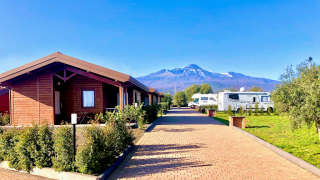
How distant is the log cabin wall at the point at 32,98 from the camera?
508 inches

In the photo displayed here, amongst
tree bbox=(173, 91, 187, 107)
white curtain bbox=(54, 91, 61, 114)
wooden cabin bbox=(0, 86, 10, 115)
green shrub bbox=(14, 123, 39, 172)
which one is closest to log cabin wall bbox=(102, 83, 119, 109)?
white curtain bbox=(54, 91, 61, 114)

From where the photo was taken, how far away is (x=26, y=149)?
5.38 m

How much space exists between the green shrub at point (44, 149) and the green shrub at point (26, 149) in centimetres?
11

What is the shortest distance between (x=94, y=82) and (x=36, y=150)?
28.6 ft

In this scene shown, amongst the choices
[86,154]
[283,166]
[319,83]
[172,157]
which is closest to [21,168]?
[86,154]

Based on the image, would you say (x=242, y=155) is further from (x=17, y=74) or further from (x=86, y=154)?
(x=17, y=74)

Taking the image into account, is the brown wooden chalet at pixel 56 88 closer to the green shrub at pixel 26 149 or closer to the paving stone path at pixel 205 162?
the paving stone path at pixel 205 162

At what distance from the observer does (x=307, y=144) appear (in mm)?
7832

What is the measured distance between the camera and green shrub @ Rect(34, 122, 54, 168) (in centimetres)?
520

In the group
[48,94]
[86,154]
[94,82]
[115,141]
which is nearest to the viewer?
[86,154]

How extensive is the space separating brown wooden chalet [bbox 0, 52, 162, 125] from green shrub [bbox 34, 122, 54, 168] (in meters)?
6.09

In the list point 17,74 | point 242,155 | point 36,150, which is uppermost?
point 17,74

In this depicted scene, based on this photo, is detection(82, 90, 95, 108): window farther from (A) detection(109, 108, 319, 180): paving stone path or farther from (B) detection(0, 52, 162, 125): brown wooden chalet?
(A) detection(109, 108, 319, 180): paving stone path

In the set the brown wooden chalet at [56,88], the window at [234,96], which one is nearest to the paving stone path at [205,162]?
the brown wooden chalet at [56,88]
